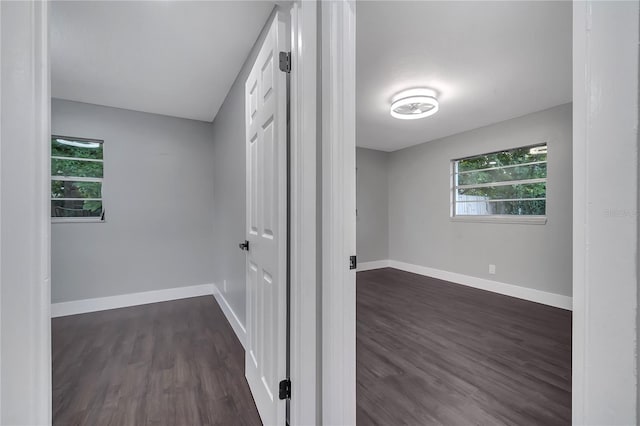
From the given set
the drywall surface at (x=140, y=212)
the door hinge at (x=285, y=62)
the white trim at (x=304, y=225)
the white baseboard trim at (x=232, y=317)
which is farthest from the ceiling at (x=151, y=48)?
the white baseboard trim at (x=232, y=317)

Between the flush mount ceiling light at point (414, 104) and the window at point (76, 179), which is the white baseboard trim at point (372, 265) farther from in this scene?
the window at point (76, 179)

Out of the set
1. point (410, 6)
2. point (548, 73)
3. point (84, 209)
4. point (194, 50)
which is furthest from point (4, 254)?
point (548, 73)

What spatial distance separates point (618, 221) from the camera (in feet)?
1.32

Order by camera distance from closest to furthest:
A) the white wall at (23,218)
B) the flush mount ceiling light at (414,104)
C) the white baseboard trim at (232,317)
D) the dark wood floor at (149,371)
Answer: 1. the white wall at (23,218)
2. the dark wood floor at (149,371)
3. the white baseboard trim at (232,317)
4. the flush mount ceiling light at (414,104)

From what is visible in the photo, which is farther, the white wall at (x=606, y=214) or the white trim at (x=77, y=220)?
the white trim at (x=77, y=220)

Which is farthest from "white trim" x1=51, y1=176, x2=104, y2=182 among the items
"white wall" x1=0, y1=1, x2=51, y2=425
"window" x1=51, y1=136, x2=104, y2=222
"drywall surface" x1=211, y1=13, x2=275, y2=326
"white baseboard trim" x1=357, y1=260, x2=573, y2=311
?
"white baseboard trim" x1=357, y1=260, x2=573, y2=311

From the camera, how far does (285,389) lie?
4.38 ft

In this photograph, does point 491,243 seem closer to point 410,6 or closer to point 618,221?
point 410,6

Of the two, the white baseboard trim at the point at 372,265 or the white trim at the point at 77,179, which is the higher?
the white trim at the point at 77,179

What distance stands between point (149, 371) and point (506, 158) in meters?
4.93

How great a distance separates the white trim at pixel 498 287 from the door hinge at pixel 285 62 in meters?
3.99

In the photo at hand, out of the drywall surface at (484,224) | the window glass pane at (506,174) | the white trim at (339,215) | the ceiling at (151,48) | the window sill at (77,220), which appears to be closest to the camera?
the white trim at (339,215)

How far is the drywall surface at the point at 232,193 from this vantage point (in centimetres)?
244

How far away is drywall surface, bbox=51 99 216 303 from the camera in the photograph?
126 inches
